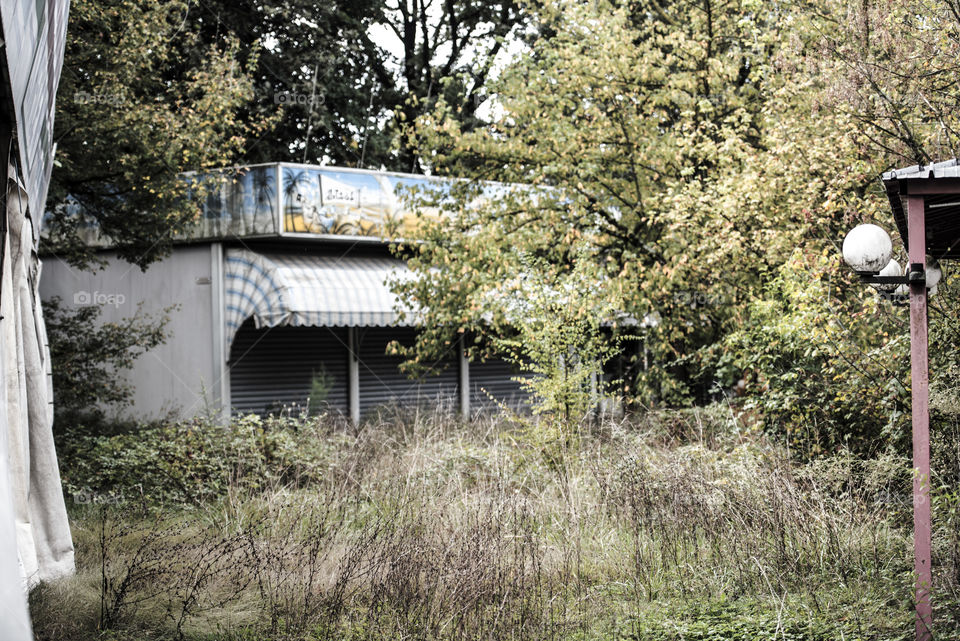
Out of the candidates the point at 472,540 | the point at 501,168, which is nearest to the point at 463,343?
the point at 501,168

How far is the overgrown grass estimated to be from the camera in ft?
18.7

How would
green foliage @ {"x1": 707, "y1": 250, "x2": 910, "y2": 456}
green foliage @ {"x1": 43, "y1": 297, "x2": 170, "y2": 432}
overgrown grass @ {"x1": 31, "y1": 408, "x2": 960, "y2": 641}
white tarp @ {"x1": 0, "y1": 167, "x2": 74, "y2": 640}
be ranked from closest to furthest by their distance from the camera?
overgrown grass @ {"x1": 31, "y1": 408, "x2": 960, "y2": 641} < white tarp @ {"x1": 0, "y1": 167, "x2": 74, "y2": 640} < green foliage @ {"x1": 707, "y1": 250, "x2": 910, "y2": 456} < green foliage @ {"x1": 43, "y1": 297, "x2": 170, "y2": 432}

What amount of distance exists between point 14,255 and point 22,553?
1.86m

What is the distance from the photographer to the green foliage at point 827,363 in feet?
26.9

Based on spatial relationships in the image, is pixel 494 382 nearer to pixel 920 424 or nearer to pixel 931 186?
pixel 920 424

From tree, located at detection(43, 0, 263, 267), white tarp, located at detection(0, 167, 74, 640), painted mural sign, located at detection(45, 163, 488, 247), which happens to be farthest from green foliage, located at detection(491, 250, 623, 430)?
painted mural sign, located at detection(45, 163, 488, 247)

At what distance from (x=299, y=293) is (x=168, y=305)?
3002mm

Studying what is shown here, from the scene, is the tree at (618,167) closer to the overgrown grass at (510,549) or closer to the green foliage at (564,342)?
the green foliage at (564,342)

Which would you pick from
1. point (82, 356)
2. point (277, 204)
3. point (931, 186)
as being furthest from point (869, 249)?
point (277, 204)

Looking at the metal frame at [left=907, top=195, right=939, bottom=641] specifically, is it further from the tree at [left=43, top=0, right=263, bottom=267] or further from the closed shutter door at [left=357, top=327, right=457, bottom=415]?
the closed shutter door at [left=357, top=327, right=457, bottom=415]

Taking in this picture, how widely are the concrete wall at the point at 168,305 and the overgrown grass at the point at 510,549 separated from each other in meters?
7.58

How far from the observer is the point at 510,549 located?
22.6 feet

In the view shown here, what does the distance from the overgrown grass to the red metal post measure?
281mm

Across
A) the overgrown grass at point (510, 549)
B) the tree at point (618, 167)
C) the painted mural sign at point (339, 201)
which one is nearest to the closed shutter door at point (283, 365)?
the painted mural sign at point (339, 201)
